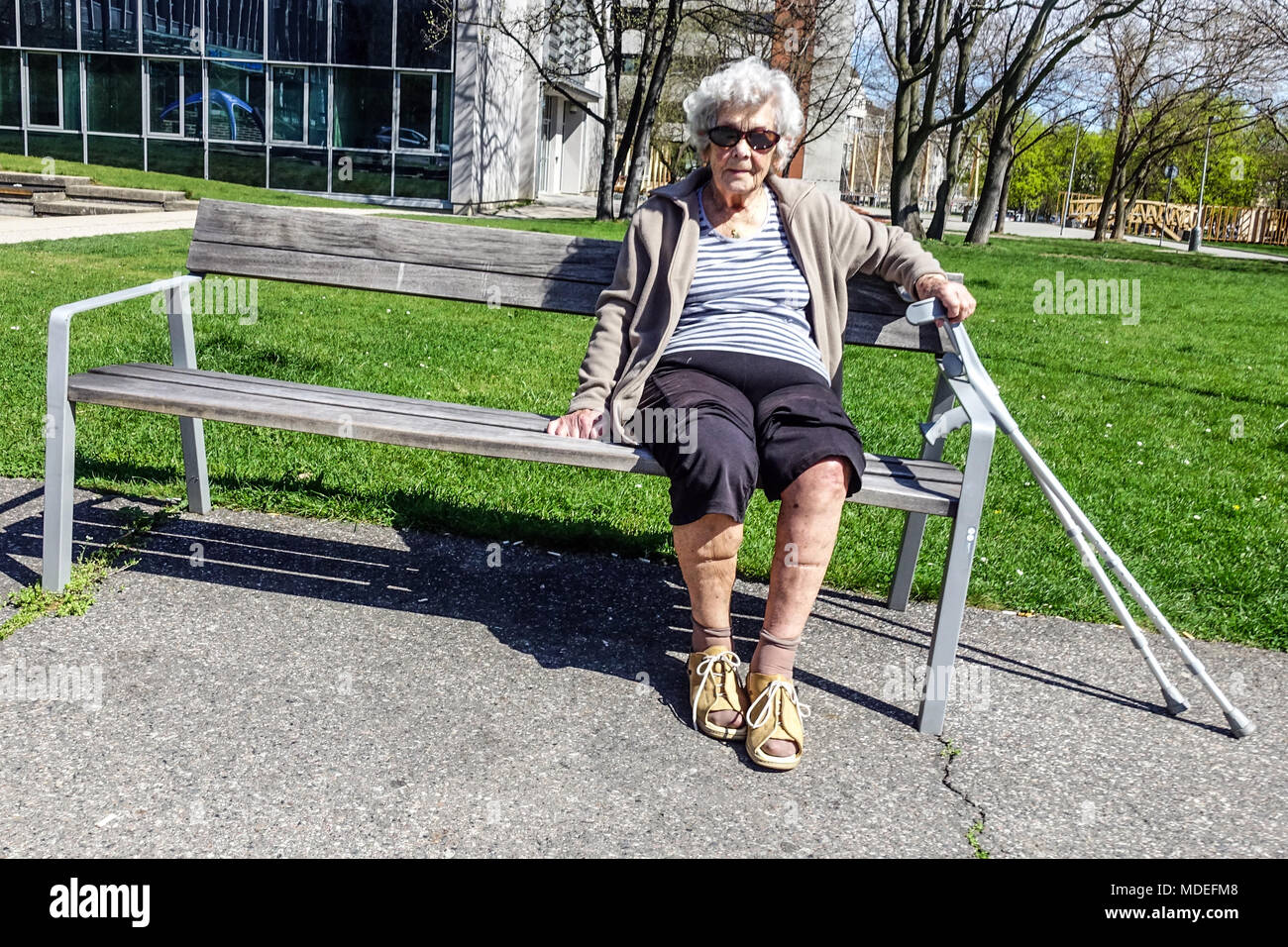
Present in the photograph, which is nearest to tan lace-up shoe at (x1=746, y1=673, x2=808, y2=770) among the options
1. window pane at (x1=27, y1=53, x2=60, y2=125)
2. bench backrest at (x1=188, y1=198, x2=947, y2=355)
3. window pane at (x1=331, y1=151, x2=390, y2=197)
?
bench backrest at (x1=188, y1=198, x2=947, y2=355)

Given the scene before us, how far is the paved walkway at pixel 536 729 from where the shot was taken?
241 centimetres

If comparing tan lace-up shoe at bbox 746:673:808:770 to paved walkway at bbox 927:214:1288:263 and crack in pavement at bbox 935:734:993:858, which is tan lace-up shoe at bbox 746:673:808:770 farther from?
paved walkway at bbox 927:214:1288:263

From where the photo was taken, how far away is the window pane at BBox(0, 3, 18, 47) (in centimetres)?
2344

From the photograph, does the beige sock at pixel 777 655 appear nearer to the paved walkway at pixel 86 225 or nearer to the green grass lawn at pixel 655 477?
the green grass lawn at pixel 655 477

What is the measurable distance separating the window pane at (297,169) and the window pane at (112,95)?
293cm

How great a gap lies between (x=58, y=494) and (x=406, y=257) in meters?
1.30

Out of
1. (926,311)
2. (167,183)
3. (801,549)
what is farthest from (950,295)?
(167,183)

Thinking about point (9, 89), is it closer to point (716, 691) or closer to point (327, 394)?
point (327, 394)

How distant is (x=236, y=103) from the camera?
23172 millimetres

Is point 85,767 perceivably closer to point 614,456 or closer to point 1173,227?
point 614,456

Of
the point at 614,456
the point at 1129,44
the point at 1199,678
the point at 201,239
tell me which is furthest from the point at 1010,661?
the point at 1129,44

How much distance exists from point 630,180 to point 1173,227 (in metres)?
31.4

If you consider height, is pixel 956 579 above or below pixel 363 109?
below
